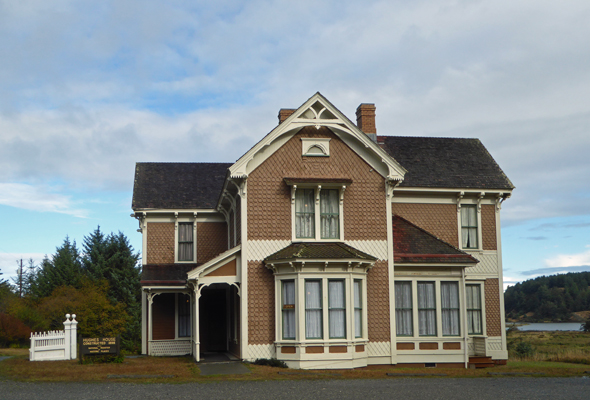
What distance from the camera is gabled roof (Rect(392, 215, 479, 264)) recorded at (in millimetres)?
20688

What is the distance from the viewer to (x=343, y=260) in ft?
61.4

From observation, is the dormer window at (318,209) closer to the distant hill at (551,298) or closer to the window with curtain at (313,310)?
the window with curtain at (313,310)

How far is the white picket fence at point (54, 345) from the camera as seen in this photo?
69.1ft

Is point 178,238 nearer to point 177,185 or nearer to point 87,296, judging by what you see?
point 177,185

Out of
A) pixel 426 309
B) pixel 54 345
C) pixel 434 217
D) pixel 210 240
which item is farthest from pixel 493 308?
pixel 54 345

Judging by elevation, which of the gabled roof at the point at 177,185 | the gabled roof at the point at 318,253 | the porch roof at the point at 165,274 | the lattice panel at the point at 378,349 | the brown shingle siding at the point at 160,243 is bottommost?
the lattice panel at the point at 378,349

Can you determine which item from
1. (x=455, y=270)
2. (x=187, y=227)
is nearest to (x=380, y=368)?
(x=455, y=270)

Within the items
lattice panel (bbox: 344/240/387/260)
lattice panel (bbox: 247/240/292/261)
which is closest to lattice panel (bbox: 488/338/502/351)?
lattice panel (bbox: 344/240/387/260)

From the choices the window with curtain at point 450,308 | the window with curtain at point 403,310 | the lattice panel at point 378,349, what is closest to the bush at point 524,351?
the window with curtain at point 450,308

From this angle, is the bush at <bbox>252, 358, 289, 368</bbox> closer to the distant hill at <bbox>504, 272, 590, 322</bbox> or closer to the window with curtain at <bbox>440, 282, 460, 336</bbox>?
the window with curtain at <bbox>440, 282, 460, 336</bbox>

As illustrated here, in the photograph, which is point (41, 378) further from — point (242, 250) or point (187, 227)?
point (187, 227)

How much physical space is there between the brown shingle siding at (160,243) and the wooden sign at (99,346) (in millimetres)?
6556

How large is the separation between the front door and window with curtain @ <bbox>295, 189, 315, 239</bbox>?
21.6 feet

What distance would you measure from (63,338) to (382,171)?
13128 millimetres
